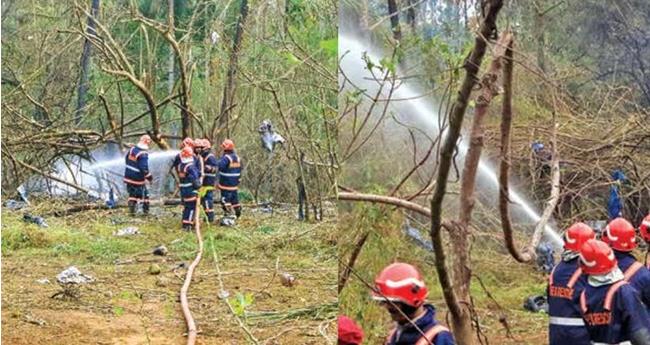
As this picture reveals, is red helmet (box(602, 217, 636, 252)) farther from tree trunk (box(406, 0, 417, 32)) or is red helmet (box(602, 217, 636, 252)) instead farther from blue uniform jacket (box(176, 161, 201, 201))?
blue uniform jacket (box(176, 161, 201, 201))

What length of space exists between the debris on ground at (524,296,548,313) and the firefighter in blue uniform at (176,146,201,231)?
117 inches

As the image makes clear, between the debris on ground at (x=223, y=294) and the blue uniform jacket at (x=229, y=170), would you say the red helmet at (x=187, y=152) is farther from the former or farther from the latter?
the debris on ground at (x=223, y=294)

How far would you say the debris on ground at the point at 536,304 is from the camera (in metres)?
6.13

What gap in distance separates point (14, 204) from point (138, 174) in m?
0.44

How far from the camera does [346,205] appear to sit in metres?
4.25

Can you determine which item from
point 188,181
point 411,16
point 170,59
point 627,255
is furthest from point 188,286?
point 627,255

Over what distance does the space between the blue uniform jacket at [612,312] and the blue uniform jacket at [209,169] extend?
206cm

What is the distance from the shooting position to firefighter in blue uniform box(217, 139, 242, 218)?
376cm

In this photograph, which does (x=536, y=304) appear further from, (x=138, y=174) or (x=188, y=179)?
(x=138, y=174)

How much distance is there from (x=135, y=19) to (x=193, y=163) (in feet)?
1.85

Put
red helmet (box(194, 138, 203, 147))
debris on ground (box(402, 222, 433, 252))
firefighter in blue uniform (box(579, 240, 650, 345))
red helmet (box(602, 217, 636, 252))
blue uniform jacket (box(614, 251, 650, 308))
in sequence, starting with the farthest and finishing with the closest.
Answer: red helmet (box(602, 217, 636, 252)) < blue uniform jacket (box(614, 251, 650, 308)) < debris on ground (box(402, 222, 433, 252)) < firefighter in blue uniform (box(579, 240, 650, 345)) < red helmet (box(194, 138, 203, 147))

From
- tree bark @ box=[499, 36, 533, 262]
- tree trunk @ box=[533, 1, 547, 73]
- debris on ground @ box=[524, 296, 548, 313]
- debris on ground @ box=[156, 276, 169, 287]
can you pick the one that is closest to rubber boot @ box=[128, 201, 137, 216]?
debris on ground @ box=[156, 276, 169, 287]

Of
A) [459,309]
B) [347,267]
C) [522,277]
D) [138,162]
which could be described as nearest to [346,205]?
[347,267]

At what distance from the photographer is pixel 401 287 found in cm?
355
